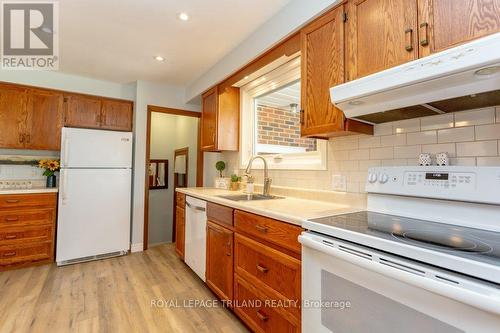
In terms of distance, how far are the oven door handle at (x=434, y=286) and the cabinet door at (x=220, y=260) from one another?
3.32ft

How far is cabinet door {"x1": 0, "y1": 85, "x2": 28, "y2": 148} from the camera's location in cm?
285

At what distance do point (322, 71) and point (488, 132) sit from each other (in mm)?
884

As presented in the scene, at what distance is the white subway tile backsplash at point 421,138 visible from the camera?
1.31 metres

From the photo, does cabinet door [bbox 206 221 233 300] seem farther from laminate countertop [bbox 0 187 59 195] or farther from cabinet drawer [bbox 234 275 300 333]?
laminate countertop [bbox 0 187 59 195]

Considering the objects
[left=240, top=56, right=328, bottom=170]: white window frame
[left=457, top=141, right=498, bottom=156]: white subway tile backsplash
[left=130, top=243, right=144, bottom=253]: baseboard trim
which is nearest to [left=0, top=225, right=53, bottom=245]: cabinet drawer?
[left=130, top=243, right=144, bottom=253]: baseboard trim

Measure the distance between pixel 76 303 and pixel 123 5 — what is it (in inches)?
94.0

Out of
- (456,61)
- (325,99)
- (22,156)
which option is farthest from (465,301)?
(22,156)

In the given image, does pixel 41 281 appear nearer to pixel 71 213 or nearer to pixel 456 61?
pixel 71 213

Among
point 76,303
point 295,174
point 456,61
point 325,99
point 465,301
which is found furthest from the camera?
point 295,174

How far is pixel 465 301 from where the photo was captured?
69 centimetres

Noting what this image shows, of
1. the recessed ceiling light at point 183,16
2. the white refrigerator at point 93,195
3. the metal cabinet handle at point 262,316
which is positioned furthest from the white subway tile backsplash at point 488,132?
the white refrigerator at point 93,195

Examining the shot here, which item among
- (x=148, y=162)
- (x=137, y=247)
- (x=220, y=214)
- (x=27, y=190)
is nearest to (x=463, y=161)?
(x=220, y=214)

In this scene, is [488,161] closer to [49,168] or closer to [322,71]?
[322,71]

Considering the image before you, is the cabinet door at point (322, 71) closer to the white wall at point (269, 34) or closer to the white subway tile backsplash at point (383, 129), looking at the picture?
the white wall at point (269, 34)
